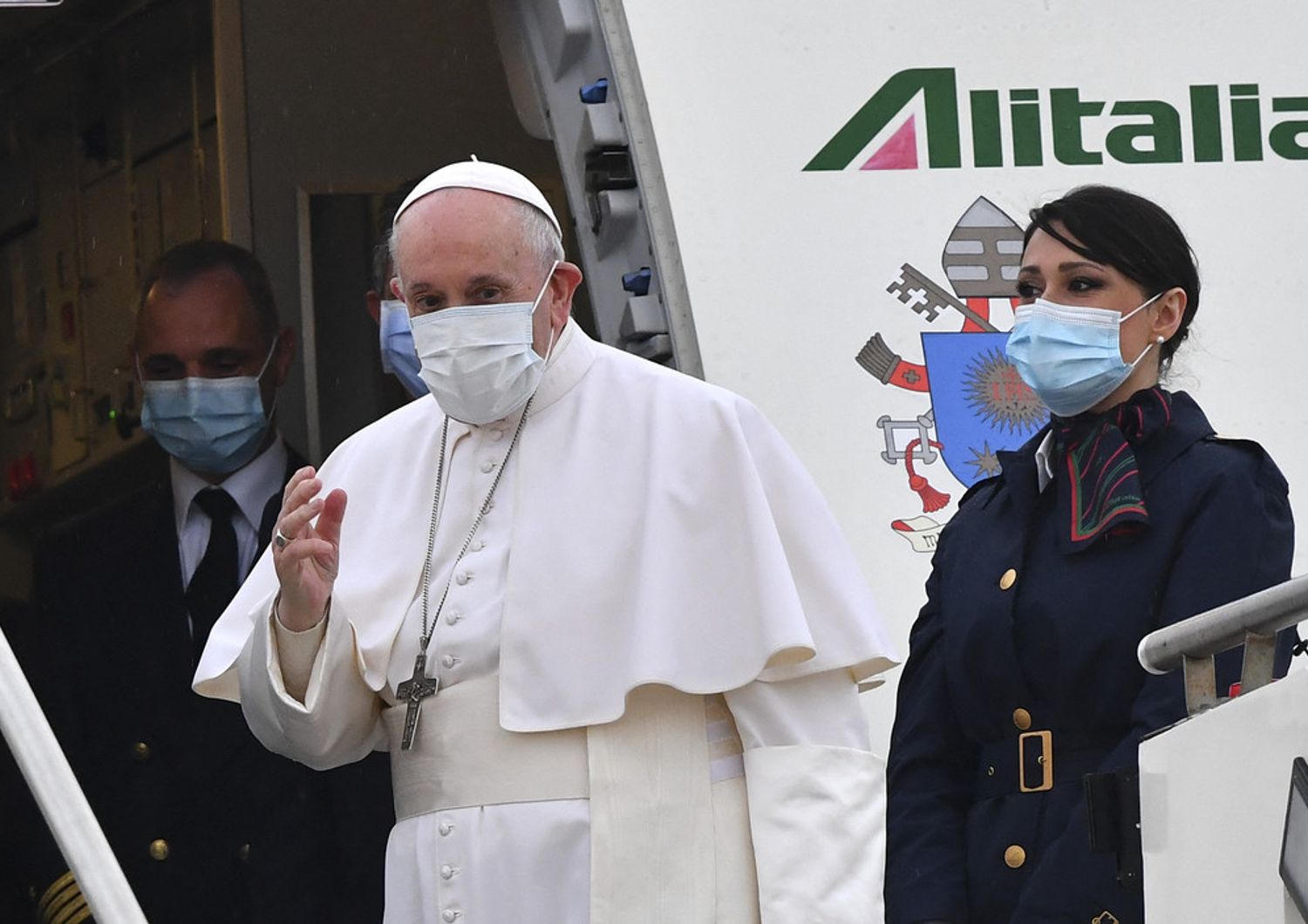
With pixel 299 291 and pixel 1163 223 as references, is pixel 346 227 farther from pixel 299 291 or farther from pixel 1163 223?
pixel 1163 223

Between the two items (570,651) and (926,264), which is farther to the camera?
(926,264)

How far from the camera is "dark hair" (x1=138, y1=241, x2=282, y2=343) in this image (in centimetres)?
538

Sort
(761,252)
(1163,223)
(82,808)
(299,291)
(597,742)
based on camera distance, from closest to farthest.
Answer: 1. (82,808)
2. (597,742)
3. (1163,223)
4. (761,252)
5. (299,291)

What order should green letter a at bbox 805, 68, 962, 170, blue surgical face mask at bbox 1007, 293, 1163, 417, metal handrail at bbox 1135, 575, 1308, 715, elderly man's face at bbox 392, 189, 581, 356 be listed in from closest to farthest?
metal handrail at bbox 1135, 575, 1308, 715
elderly man's face at bbox 392, 189, 581, 356
blue surgical face mask at bbox 1007, 293, 1163, 417
green letter a at bbox 805, 68, 962, 170

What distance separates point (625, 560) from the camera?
3.51 m

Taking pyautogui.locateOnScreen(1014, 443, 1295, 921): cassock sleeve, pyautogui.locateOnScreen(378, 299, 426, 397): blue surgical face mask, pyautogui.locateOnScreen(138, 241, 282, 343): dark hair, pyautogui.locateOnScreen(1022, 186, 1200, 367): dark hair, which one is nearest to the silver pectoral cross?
pyautogui.locateOnScreen(1014, 443, 1295, 921): cassock sleeve

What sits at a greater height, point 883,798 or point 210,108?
point 210,108

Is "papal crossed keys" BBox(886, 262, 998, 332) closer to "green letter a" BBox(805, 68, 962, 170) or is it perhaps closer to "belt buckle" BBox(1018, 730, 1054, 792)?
"green letter a" BBox(805, 68, 962, 170)

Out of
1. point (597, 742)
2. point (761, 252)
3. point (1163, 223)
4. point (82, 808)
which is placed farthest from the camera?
point (761, 252)

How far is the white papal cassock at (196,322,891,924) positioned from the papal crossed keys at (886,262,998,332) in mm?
1098

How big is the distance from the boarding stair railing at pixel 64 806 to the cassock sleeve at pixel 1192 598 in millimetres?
1442

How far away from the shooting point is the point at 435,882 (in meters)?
3.39

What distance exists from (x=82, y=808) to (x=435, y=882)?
1067 mm

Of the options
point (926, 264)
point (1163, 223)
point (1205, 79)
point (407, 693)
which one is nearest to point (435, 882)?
point (407, 693)
